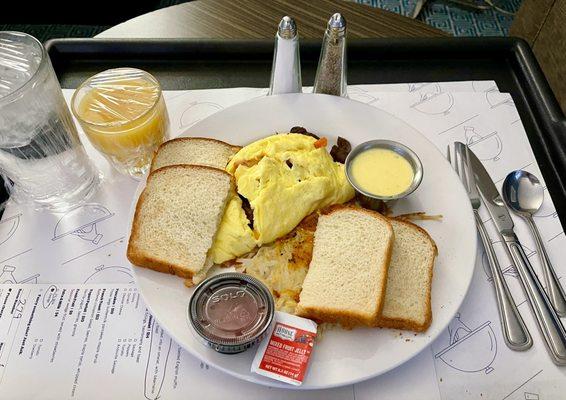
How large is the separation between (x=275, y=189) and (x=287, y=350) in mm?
462

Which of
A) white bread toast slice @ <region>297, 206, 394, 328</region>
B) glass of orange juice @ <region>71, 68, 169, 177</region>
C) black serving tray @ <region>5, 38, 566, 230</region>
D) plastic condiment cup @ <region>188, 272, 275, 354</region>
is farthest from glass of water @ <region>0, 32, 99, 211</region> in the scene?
white bread toast slice @ <region>297, 206, 394, 328</region>

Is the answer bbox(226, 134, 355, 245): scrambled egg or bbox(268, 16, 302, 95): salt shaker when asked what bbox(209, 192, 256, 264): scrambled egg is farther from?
bbox(268, 16, 302, 95): salt shaker

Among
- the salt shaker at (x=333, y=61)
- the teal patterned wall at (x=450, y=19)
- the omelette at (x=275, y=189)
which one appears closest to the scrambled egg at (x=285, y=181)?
the omelette at (x=275, y=189)

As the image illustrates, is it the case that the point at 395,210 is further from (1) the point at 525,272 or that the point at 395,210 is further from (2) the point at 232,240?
(2) the point at 232,240

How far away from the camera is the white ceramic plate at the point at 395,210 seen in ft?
3.64

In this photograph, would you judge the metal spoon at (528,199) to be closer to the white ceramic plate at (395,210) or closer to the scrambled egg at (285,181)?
the white ceramic plate at (395,210)

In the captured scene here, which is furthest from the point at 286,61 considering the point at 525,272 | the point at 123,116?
the point at 525,272

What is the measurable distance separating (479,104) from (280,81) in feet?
2.42

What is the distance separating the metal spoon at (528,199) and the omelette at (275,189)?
50 centimetres

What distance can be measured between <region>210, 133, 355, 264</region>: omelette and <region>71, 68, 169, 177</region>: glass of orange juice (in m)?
0.27

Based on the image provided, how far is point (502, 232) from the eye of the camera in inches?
55.0

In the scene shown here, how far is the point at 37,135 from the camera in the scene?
134cm

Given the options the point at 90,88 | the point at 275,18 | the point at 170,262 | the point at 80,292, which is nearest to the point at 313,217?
the point at 170,262

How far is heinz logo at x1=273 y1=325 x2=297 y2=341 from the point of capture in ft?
3.68
